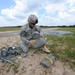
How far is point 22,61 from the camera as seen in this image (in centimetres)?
500

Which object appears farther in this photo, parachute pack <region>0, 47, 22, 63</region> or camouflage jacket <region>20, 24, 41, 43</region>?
camouflage jacket <region>20, 24, 41, 43</region>

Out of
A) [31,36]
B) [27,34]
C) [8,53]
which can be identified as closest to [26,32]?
[27,34]

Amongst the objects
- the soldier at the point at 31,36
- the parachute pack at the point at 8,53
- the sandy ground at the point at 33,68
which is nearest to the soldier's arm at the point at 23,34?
the soldier at the point at 31,36

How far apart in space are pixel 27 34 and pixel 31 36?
6.3 inches

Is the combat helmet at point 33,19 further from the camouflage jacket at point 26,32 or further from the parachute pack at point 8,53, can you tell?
the parachute pack at point 8,53

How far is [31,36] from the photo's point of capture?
5.95 metres

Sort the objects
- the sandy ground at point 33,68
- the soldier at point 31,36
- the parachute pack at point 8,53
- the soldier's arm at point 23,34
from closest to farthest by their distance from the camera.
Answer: the sandy ground at point 33,68 → the parachute pack at point 8,53 → the soldier at point 31,36 → the soldier's arm at point 23,34

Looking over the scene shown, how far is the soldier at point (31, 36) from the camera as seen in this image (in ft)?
18.4

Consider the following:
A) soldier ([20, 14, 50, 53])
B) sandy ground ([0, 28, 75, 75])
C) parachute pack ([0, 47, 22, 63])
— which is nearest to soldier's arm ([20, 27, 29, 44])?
soldier ([20, 14, 50, 53])

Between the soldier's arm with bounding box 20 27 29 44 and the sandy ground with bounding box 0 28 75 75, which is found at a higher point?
the soldier's arm with bounding box 20 27 29 44

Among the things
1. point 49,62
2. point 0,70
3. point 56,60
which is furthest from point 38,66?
point 0,70

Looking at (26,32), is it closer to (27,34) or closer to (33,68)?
(27,34)

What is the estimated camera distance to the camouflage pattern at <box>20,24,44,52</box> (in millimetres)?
5754

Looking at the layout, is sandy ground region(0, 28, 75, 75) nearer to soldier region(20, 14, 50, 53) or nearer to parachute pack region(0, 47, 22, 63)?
parachute pack region(0, 47, 22, 63)
